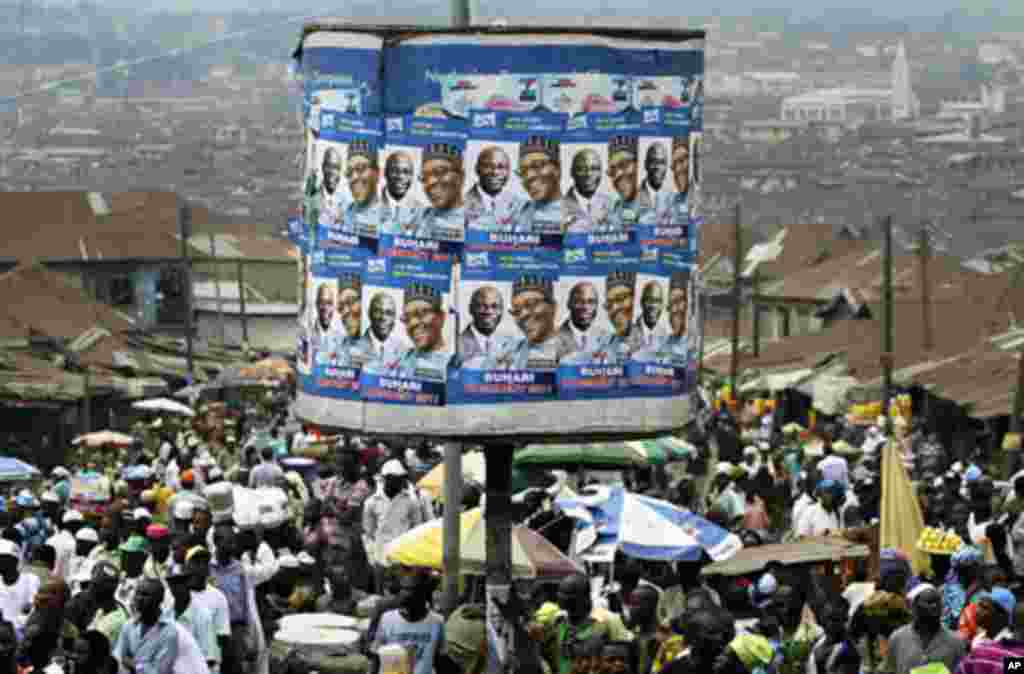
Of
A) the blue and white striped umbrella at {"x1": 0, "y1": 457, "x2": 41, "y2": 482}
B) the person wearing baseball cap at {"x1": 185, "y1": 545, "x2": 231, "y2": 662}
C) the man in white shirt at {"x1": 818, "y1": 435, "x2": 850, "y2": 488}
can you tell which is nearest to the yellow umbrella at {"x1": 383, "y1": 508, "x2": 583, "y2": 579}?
the person wearing baseball cap at {"x1": 185, "y1": 545, "x2": 231, "y2": 662}

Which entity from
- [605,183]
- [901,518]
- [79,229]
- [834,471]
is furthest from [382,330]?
[79,229]

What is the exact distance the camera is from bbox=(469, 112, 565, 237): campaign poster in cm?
1253

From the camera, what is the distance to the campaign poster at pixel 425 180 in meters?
12.5

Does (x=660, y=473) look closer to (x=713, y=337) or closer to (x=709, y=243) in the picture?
(x=713, y=337)

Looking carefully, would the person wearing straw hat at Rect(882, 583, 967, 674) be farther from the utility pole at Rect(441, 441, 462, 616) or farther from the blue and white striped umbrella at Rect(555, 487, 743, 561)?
the blue and white striped umbrella at Rect(555, 487, 743, 561)

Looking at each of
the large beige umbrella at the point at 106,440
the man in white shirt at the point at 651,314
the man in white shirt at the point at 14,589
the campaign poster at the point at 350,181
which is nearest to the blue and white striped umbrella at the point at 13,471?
the man in white shirt at the point at 14,589

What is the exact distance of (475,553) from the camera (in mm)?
16438

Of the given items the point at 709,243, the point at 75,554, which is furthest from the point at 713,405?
the point at 709,243

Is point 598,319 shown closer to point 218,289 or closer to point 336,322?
point 336,322

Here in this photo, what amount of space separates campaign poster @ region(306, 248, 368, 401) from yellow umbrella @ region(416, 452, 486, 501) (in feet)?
25.7

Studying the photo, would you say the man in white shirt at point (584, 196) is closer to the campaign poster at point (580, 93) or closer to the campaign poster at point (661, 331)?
the campaign poster at point (580, 93)

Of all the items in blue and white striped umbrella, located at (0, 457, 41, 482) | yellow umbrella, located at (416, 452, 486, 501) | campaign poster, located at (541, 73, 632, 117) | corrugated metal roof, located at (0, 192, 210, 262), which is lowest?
corrugated metal roof, located at (0, 192, 210, 262)

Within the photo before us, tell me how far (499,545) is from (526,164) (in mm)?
1853

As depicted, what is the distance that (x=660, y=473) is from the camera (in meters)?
30.2
